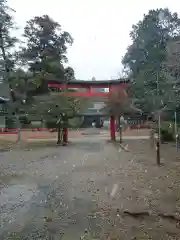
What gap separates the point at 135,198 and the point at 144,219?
46.5 inches

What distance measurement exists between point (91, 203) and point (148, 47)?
2746 centimetres

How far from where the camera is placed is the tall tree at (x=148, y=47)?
26.6 meters

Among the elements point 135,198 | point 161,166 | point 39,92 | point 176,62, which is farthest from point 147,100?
point 135,198

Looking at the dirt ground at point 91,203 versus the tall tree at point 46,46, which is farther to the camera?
the tall tree at point 46,46

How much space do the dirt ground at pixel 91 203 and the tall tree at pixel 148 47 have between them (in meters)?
17.8

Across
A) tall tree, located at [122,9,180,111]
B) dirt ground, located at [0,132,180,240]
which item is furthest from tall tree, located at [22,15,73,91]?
dirt ground, located at [0,132,180,240]

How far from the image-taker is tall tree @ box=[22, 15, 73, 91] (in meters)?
25.1

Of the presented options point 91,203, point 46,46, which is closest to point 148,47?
point 46,46

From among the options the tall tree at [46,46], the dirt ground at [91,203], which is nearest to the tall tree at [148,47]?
the tall tree at [46,46]

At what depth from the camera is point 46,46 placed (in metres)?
27.4

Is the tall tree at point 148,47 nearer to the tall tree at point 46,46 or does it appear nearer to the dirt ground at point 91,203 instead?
the tall tree at point 46,46

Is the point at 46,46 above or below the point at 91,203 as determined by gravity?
above

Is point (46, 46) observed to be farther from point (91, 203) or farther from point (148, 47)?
point (91, 203)

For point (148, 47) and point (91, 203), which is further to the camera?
point (148, 47)
